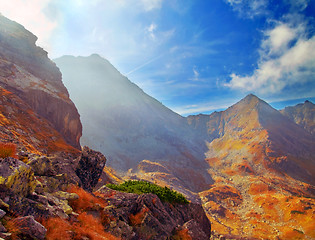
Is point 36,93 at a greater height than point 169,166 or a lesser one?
greater

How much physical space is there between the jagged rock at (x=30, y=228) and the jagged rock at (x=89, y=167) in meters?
14.2

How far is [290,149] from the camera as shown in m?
151

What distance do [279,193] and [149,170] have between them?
73.2 meters

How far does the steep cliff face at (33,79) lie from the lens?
41.8 metres

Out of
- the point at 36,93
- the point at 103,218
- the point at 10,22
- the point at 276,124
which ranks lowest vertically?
the point at 103,218

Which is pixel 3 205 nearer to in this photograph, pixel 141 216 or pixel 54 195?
pixel 54 195

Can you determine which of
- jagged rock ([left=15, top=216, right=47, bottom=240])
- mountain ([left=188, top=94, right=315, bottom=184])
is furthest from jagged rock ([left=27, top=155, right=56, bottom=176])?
mountain ([left=188, top=94, right=315, bottom=184])

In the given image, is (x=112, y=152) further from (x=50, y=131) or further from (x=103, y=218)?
(x=103, y=218)

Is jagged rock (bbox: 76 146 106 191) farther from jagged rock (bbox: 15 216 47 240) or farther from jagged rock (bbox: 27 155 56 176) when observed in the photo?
jagged rock (bbox: 15 216 47 240)

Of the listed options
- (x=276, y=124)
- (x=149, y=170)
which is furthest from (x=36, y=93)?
(x=276, y=124)

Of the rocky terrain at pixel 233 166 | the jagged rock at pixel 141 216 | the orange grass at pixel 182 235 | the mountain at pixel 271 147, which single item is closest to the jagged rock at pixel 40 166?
the jagged rock at pixel 141 216

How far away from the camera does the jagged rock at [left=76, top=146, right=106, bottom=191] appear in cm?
1930

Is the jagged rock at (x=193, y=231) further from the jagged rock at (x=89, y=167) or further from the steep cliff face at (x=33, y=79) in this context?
the steep cliff face at (x=33, y=79)

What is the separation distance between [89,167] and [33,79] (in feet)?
135
